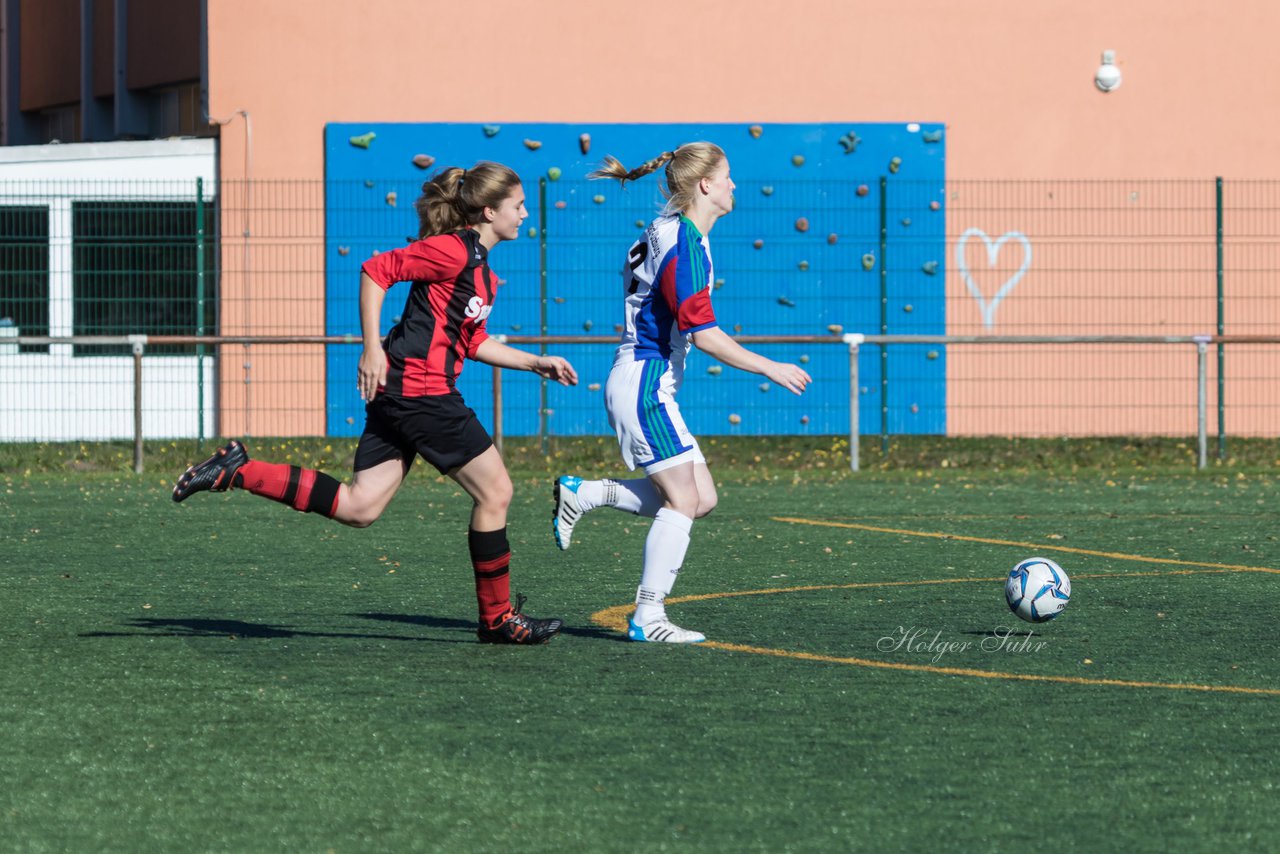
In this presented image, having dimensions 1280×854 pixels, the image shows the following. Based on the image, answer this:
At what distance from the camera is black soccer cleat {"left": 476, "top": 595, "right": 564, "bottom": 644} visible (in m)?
6.73

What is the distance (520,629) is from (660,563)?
52cm

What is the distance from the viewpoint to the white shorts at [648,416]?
675 cm

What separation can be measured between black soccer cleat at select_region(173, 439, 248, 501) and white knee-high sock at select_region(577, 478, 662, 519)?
1.23 m

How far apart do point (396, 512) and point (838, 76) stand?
9381mm

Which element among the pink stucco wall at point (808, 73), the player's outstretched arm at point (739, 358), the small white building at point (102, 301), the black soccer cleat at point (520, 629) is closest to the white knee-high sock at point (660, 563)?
the black soccer cleat at point (520, 629)

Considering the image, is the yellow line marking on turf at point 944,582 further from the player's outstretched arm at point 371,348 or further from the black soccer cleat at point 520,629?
the player's outstretched arm at point 371,348

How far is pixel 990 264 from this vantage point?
62.6 feet

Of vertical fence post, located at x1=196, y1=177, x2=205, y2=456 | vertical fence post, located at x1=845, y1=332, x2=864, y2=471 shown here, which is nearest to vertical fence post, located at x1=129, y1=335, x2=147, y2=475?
vertical fence post, located at x1=196, y1=177, x2=205, y2=456

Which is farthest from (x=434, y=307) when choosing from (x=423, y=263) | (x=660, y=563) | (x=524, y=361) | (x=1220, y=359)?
(x=1220, y=359)

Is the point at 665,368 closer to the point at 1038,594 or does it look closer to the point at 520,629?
the point at 520,629

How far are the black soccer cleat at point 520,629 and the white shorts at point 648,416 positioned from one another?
62 centimetres

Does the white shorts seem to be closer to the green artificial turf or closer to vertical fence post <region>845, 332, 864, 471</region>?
the green artificial turf

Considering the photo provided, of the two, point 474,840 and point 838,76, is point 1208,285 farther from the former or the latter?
point 474,840

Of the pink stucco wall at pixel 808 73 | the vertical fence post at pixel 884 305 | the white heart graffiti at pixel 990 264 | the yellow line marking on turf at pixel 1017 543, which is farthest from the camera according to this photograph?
the pink stucco wall at pixel 808 73
